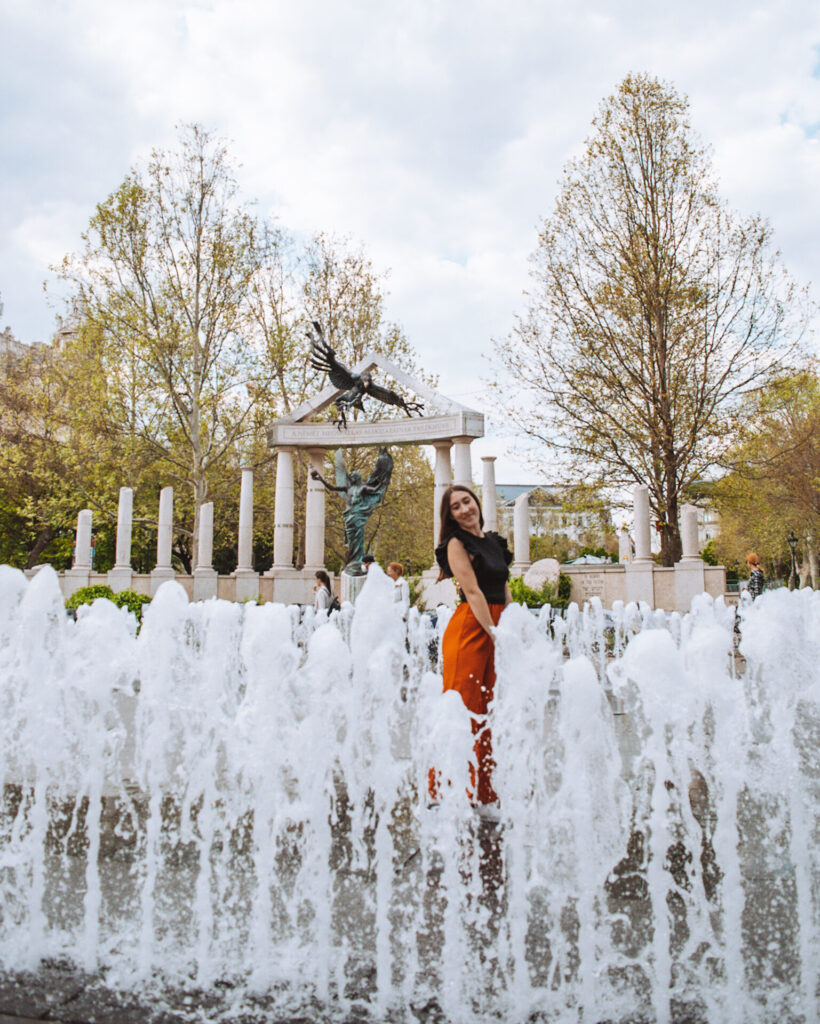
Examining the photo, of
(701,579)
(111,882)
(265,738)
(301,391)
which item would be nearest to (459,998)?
(265,738)

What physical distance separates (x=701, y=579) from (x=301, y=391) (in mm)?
16054

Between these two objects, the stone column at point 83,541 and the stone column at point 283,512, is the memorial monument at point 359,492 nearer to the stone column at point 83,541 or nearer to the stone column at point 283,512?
the stone column at point 283,512

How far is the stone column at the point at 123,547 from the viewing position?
22.6 m

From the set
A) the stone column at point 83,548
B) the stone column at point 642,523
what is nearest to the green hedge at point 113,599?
the stone column at point 83,548

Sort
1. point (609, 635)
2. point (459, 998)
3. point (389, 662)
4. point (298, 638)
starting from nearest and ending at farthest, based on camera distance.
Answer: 1. point (459, 998)
2. point (389, 662)
3. point (298, 638)
4. point (609, 635)

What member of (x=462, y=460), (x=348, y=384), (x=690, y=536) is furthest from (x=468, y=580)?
(x=348, y=384)

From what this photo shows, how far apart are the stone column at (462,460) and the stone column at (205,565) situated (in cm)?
758

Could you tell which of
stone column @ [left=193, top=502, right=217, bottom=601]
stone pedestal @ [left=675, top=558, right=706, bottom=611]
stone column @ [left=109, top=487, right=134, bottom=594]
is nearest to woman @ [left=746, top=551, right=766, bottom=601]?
stone pedestal @ [left=675, top=558, right=706, bottom=611]

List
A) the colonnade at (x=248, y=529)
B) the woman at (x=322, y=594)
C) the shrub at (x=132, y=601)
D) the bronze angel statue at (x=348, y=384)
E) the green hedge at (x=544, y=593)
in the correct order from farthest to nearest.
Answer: the colonnade at (x=248, y=529) < the bronze angel statue at (x=348, y=384) < the green hedge at (x=544, y=593) < the shrub at (x=132, y=601) < the woman at (x=322, y=594)

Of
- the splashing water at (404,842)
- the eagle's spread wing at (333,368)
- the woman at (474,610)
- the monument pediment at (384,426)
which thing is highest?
the eagle's spread wing at (333,368)

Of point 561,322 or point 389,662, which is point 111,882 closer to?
point 389,662

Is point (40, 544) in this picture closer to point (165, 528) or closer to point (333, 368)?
point (165, 528)

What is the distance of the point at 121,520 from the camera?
23.1 meters

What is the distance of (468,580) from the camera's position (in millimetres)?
3893
